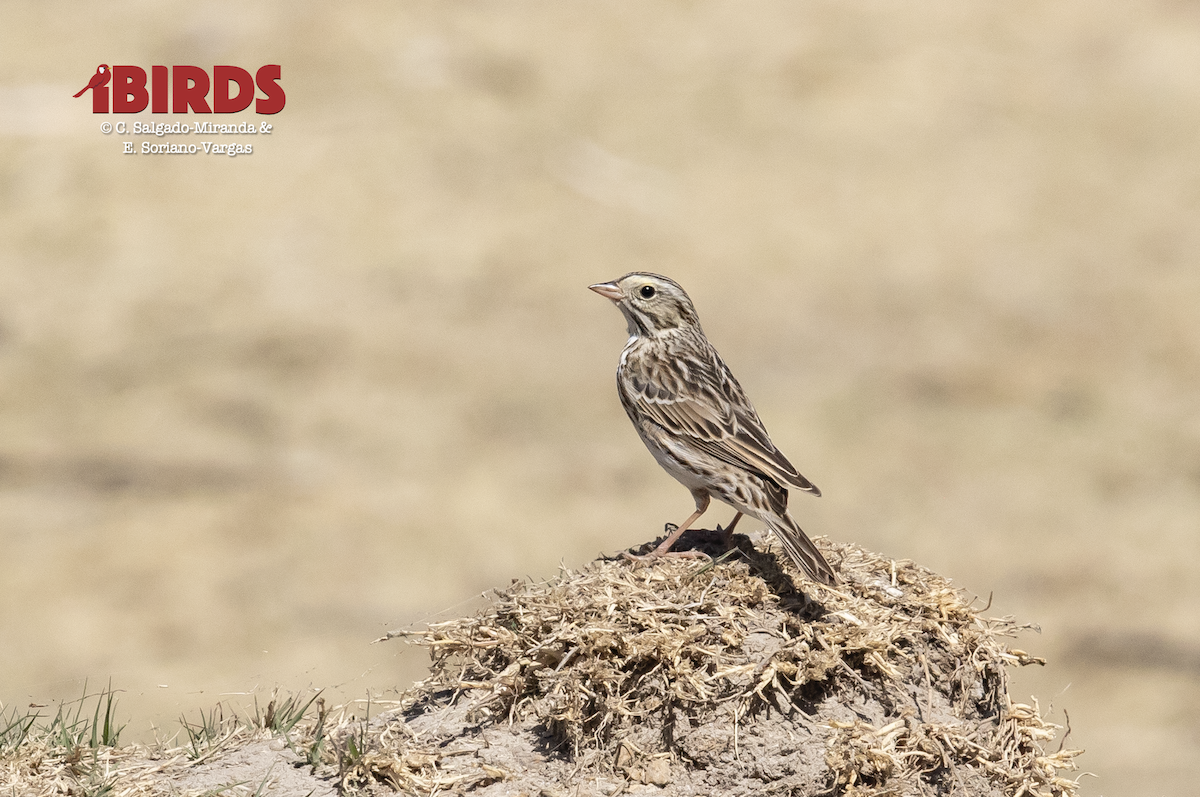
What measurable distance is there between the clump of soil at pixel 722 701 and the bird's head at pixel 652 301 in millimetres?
2329

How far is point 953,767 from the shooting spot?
22.3 ft

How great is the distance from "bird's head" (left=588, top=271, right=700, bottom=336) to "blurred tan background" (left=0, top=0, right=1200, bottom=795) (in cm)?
796

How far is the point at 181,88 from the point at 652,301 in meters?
15.5

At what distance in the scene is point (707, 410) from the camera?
8.45m

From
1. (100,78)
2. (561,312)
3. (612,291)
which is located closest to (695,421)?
(612,291)

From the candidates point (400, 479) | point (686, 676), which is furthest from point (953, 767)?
point (400, 479)

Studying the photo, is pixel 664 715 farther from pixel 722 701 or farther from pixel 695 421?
pixel 695 421

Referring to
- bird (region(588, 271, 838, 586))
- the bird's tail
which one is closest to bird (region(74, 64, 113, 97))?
bird (region(588, 271, 838, 586))

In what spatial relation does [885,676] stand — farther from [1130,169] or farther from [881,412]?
[1130,169]

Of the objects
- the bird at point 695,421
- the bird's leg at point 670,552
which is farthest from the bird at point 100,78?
the bird's leg at point 670,552

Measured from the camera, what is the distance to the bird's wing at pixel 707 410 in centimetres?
806

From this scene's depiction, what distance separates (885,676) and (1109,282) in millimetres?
18450

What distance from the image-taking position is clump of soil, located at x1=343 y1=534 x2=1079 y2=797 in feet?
22.1

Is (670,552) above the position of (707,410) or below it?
below
